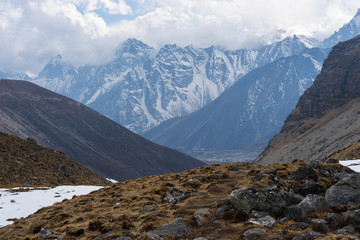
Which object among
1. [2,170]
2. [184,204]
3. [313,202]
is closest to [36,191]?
[2,170]

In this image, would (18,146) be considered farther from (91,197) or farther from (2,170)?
(91,197)

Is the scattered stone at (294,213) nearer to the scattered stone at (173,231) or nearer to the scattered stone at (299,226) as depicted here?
the scattered stone at (299,226)

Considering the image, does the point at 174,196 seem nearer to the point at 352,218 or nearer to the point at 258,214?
the point at 258,214

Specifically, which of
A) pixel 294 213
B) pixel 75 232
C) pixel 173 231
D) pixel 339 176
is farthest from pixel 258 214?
pixel 75 232

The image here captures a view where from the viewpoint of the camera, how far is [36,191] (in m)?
44.1

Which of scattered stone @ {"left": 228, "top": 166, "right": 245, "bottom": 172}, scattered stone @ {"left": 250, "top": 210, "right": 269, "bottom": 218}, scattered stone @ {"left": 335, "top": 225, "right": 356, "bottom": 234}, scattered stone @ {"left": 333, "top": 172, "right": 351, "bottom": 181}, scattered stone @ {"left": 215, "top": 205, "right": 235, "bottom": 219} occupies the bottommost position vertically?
scattered stone @ {"left": 335, "top": 225, "right": 356, "bottom": 234}

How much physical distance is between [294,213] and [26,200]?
3188cm

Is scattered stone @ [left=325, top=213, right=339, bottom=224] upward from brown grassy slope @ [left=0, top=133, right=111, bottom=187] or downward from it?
downward

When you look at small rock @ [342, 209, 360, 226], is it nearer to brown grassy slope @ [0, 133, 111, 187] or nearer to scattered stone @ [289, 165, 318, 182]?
scattered stone @ [289, 165, 318, 182]

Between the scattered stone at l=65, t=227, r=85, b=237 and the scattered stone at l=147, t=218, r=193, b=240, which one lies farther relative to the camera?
the scattered stone at l=65, t=227, r=85, b=237

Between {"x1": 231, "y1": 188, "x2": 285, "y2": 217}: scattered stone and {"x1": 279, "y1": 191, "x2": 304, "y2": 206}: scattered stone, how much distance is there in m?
0.99

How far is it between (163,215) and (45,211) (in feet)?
48.4

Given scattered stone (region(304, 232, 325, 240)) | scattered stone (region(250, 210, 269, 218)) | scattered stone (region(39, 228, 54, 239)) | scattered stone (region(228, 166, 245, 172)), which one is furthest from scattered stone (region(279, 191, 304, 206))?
scattered stone (region(39, 228, 54, 239))

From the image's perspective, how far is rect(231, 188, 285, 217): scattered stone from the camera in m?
19.5
